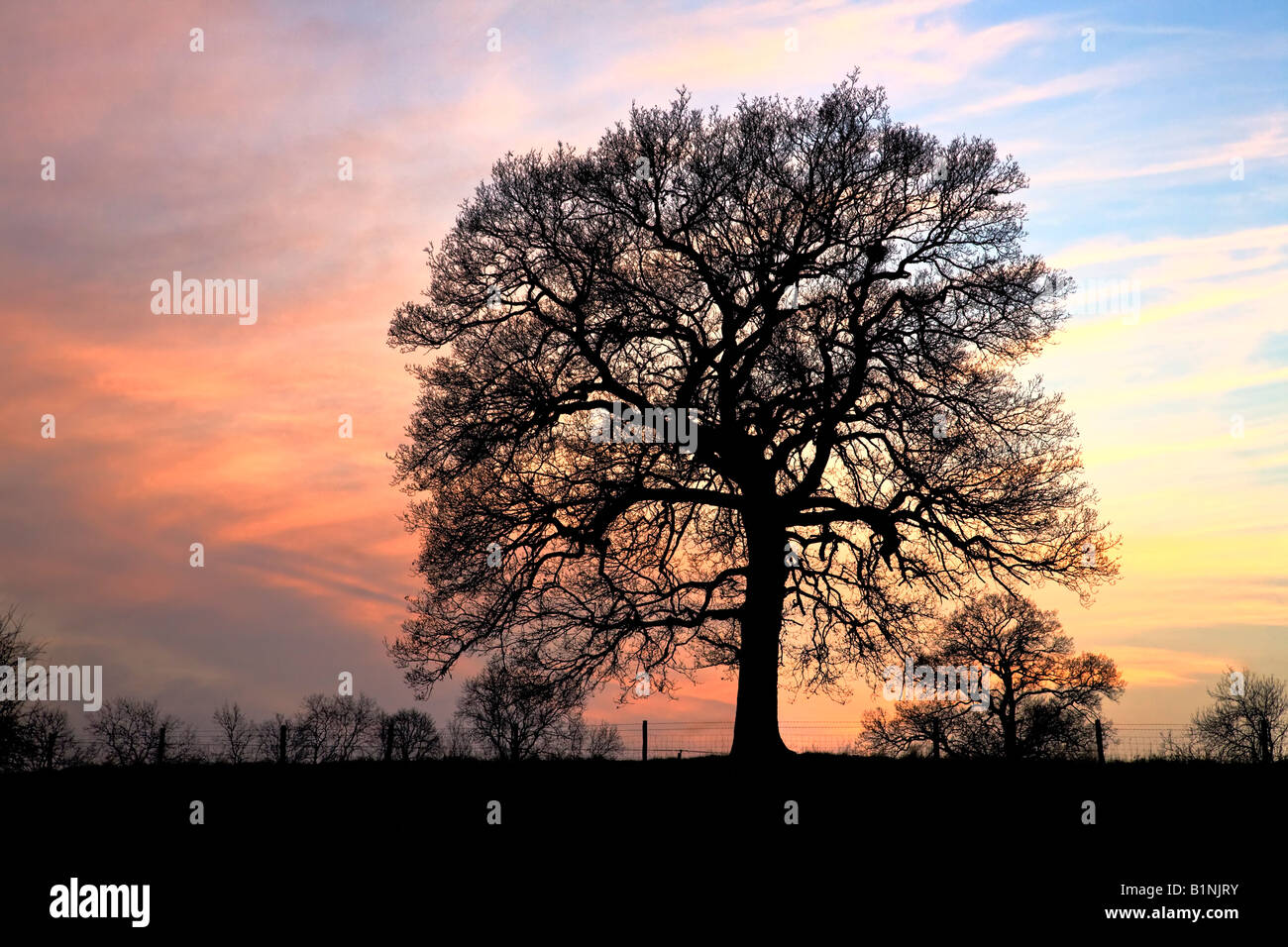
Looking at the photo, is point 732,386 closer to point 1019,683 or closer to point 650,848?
point 650,848

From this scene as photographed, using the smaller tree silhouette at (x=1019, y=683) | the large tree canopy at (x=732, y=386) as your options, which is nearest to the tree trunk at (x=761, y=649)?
the large tree canopy at (x=732, y=386)

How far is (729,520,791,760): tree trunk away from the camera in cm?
1952

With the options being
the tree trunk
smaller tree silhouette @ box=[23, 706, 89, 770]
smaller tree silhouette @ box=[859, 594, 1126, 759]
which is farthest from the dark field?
smaller tree silhouette @ box=[859, 594, 1126, 759]

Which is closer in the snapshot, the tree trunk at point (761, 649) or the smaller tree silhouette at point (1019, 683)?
the tree trunk at point (761, 649)

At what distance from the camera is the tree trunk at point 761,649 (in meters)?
19.5

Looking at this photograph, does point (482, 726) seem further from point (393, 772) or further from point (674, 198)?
point (674, 198)

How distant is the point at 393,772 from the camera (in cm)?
1836

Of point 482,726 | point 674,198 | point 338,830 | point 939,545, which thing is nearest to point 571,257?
point 674,198

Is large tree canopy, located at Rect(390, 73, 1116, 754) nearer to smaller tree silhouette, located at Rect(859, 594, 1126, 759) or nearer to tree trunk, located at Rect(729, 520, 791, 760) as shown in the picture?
tree trunk, located at Rect(729, 520, 791, 760)

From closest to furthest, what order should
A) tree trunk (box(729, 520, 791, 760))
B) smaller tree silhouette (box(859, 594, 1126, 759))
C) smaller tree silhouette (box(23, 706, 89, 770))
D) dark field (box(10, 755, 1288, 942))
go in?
1. dark field (box(10, 755, 1288, 942))
2. tree trunk (box(729, 520, 791, 760))
3. smaller tree silhouette (box(23, 706, 89, 770))
4. smaller tree silhouette (box(859, 594, 1126, 759))

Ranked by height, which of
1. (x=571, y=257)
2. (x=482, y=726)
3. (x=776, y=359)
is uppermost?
(x=571, y=257)

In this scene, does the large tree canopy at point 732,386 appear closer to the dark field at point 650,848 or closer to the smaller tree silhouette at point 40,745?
the dark field at point 650,848

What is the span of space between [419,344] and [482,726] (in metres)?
36.9

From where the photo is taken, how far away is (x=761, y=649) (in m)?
19.8
